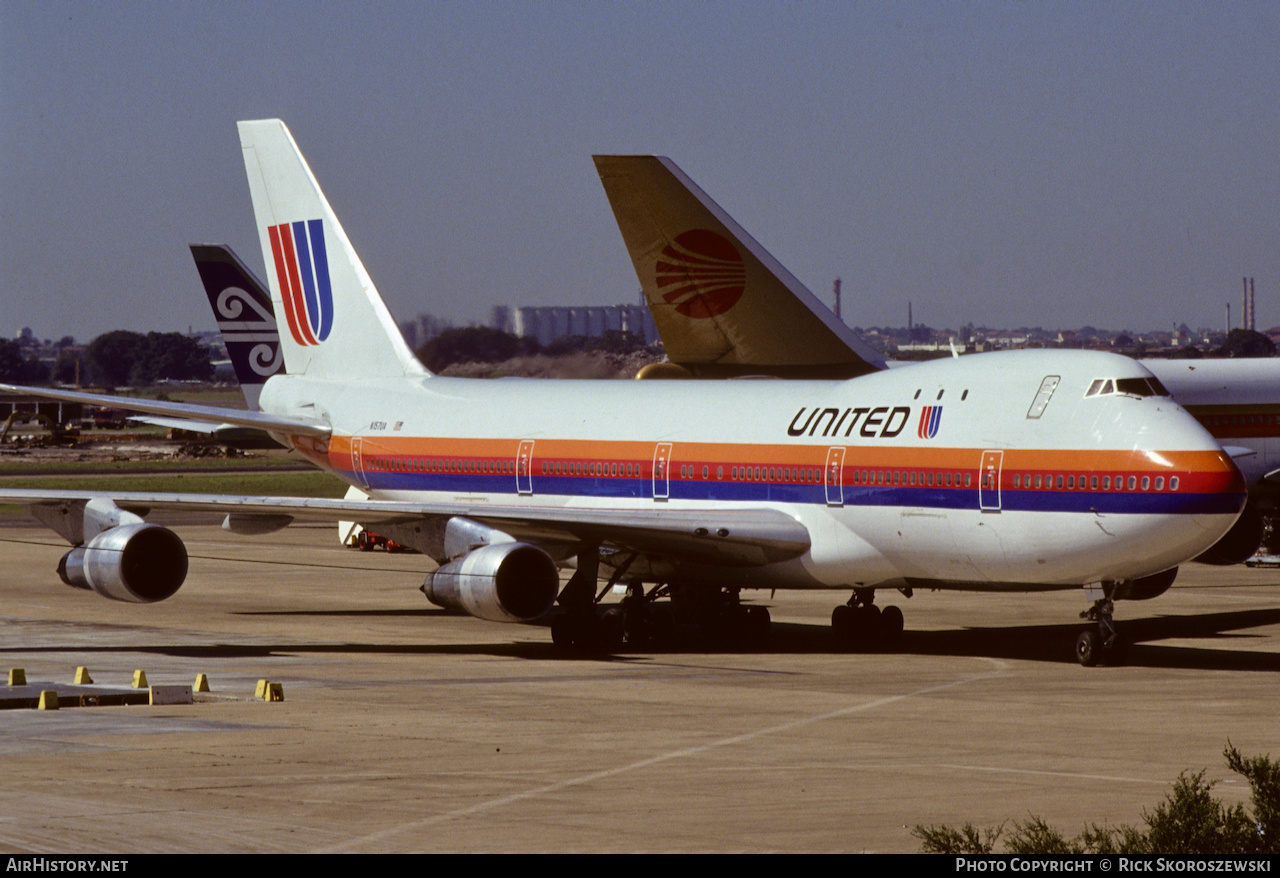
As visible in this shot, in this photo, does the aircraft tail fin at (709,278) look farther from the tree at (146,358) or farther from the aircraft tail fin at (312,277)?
the tree at (146,358)

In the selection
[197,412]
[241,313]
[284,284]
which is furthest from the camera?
[241,313]

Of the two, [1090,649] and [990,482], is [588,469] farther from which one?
[1090,649]

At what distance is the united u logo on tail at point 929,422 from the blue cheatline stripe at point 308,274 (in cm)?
1668

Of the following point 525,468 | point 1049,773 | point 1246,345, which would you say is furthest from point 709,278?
point 1246,345

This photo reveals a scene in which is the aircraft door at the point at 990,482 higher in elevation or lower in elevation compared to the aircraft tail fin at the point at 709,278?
lower

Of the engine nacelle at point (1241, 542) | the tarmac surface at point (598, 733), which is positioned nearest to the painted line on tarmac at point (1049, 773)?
the tarmac surface at point (598, 733)

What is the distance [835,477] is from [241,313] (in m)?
30.3

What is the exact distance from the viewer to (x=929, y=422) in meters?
29.2

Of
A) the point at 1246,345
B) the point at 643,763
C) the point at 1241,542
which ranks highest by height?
the point at 1246,345

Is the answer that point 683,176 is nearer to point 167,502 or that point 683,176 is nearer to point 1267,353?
point 167,502

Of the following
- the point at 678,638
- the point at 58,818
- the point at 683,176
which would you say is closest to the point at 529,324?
the point at 683,176

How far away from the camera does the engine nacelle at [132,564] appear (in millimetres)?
30500

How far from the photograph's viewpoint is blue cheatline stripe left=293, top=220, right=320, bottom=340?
41.1m

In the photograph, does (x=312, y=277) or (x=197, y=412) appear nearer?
(x=197, y=412)
